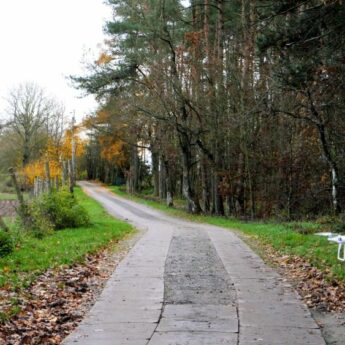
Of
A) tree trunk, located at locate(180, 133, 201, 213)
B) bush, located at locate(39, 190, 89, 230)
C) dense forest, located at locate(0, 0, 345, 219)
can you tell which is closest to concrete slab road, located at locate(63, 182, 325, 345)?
dense forest, located at locate(0, 0, 345, 219)

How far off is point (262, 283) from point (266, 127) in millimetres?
17221

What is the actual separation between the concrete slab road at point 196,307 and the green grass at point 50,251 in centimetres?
148

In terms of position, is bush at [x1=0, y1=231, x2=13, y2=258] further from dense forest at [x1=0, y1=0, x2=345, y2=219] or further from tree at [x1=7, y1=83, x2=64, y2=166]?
tree at [x1=7, y1=83, x2=64, y2=166]

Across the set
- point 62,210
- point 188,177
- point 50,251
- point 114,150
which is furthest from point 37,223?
point 114,150

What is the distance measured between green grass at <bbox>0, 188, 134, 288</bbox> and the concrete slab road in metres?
1.48

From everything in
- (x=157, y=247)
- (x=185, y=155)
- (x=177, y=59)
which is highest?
(x=177, y=59)

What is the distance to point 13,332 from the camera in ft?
21.9

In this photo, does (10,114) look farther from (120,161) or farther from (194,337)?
(194,337)

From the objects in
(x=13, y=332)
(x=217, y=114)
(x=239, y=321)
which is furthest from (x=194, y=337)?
(x=217, y=114)

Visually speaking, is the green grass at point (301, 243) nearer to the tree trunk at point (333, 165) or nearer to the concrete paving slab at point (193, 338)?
the tree trunk at point (333, 165)

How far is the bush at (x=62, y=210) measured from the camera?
19062mm

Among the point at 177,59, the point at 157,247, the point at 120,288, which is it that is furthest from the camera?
the point at 177,59

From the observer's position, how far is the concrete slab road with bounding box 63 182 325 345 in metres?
6.25

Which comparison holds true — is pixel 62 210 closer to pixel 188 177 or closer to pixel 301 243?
pixel 301 243
